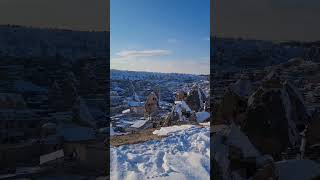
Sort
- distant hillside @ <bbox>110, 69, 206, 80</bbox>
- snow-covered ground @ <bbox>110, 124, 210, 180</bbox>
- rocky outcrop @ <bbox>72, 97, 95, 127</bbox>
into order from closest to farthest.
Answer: rocky outcrop @ <bbox>72, 97, 95, 127</bbox> < distant hillside @ <bbox>110, 69, 206, 80</bbox> < snow-covered ground @ <bbox>110, 124, 210, 180</bbox>

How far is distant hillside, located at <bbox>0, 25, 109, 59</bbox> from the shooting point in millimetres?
2602

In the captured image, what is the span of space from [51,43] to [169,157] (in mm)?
1317

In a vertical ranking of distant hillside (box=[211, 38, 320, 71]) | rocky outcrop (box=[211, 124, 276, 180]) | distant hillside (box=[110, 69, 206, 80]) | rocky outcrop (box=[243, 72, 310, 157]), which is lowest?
rocky outcrop (box=[211, 124, 276, 180])

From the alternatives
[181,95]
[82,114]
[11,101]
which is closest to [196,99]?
[181,95]

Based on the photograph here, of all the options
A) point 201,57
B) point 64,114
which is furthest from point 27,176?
point 201,57

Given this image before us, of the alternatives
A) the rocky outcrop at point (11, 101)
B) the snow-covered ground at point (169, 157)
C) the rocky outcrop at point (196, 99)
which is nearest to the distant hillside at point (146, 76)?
the rocky outcrop at point (196, 99)

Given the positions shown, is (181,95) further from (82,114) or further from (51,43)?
(51,43)

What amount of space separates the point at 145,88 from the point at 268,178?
1200 mm

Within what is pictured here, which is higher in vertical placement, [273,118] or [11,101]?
[11,101]

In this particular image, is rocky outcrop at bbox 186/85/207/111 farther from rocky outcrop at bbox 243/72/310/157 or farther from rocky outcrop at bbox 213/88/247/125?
rocky outcrop at bbox 243/72/310/157

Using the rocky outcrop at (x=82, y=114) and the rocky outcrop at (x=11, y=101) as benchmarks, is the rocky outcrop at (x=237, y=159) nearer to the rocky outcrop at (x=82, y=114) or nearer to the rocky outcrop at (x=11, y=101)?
the rocky outcrop at (x=82, y=114)

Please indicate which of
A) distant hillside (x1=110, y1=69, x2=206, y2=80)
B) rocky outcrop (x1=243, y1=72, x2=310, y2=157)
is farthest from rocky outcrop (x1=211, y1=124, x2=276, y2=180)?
distant hillside (x1=110, y1=69, x2=206, y2=80)

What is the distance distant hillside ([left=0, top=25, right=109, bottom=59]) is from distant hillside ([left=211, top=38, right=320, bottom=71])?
0.93 m

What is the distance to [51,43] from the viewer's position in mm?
2770
